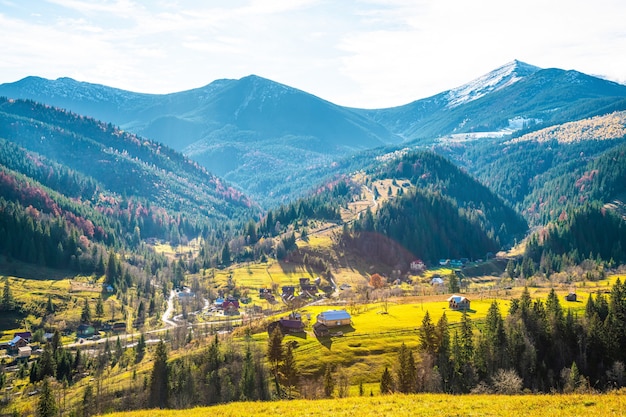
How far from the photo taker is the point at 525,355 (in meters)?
85.2

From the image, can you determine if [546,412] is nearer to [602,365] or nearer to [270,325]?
[602,365]

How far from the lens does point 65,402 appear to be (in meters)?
101

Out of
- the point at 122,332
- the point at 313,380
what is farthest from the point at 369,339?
the point at 122,332

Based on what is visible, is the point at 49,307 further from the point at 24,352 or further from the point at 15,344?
the point at 24,352

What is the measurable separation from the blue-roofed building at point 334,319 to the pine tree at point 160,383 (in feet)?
Answer: 138

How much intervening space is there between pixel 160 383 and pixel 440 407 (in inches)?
2553

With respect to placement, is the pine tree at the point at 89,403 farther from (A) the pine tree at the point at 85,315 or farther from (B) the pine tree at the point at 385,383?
(A) the pine tree at the point at 85,315

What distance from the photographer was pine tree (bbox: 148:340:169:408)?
287 ft

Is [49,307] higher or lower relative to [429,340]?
higher

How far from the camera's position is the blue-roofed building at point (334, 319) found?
118188 millimetres

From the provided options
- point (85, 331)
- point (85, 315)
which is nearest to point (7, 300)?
point (85, 315)

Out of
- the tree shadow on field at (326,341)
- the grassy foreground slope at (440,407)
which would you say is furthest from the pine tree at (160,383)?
the grassy foreground slope at (440,407)

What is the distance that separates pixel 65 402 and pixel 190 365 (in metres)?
31.3

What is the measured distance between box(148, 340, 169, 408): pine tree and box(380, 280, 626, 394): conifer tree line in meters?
41.9
